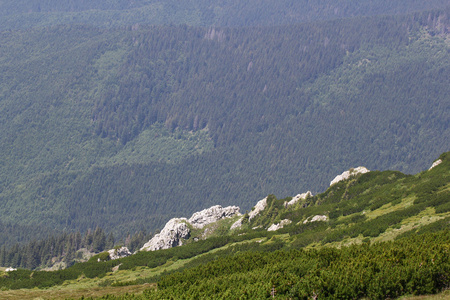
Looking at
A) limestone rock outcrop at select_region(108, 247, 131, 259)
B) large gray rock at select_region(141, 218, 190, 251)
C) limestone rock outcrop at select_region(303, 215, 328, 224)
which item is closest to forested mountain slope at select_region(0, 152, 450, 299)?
limestone rock outcrop at select_region(303, 215, 328, 224)

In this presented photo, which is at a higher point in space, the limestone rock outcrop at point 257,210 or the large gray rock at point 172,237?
the limestone rock outcrop at point 257,210

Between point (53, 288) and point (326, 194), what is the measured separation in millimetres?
77880

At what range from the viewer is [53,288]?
378 ft

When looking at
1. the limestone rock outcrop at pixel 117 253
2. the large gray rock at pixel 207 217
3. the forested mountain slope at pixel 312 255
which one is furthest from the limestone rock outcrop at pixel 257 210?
the limestone rock outcrop at pixel 117 253

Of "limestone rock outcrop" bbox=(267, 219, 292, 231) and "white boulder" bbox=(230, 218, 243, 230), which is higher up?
"white boulder" bbox=(230, 218, 243, 230)

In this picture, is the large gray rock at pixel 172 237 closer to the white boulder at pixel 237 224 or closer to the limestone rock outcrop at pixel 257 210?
the white boulder at pixel 237 224

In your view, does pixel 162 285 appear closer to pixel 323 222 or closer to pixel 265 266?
pixel 265 266

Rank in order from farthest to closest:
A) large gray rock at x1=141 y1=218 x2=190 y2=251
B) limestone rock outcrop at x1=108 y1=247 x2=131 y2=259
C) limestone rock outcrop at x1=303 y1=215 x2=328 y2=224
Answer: large gray rock at x1=141 y1=218 x2=190 y2=251 < limestone rock outcrop at x1=108 y1=247 x2=131 y2=259 < limestone rock outcrop at x1=303 y1=215 x2=328 y2=224

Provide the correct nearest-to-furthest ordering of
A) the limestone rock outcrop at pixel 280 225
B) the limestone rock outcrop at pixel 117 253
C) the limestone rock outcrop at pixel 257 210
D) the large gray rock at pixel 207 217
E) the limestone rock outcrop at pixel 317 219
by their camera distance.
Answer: the limestone rock outcrop at pixel 317 219 < the limestone rock outcrop at pixel 280 225 < the limestone rock outcrop at pixel 117 253 < the limestone rock outcrop at pixel 257 210 < the large gray rock at pixel 207 217

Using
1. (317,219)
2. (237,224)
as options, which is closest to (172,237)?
(237,224)

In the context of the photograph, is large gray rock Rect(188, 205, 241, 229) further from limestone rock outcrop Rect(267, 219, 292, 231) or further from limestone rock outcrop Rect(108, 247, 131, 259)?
limestone rock outcrop Rect(267, 219, 292, 231)

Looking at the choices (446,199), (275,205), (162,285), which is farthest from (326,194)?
(162,285)

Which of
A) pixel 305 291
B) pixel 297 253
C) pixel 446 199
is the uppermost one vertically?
pixel 446 199

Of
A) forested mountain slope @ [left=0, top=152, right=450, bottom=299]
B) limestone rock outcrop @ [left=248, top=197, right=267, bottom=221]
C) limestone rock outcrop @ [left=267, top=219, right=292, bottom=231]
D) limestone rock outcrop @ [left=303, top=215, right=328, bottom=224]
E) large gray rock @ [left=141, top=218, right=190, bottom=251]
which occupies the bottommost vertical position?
forested mountain slope @ [left=0, top=152, right=450, bottom=299]
